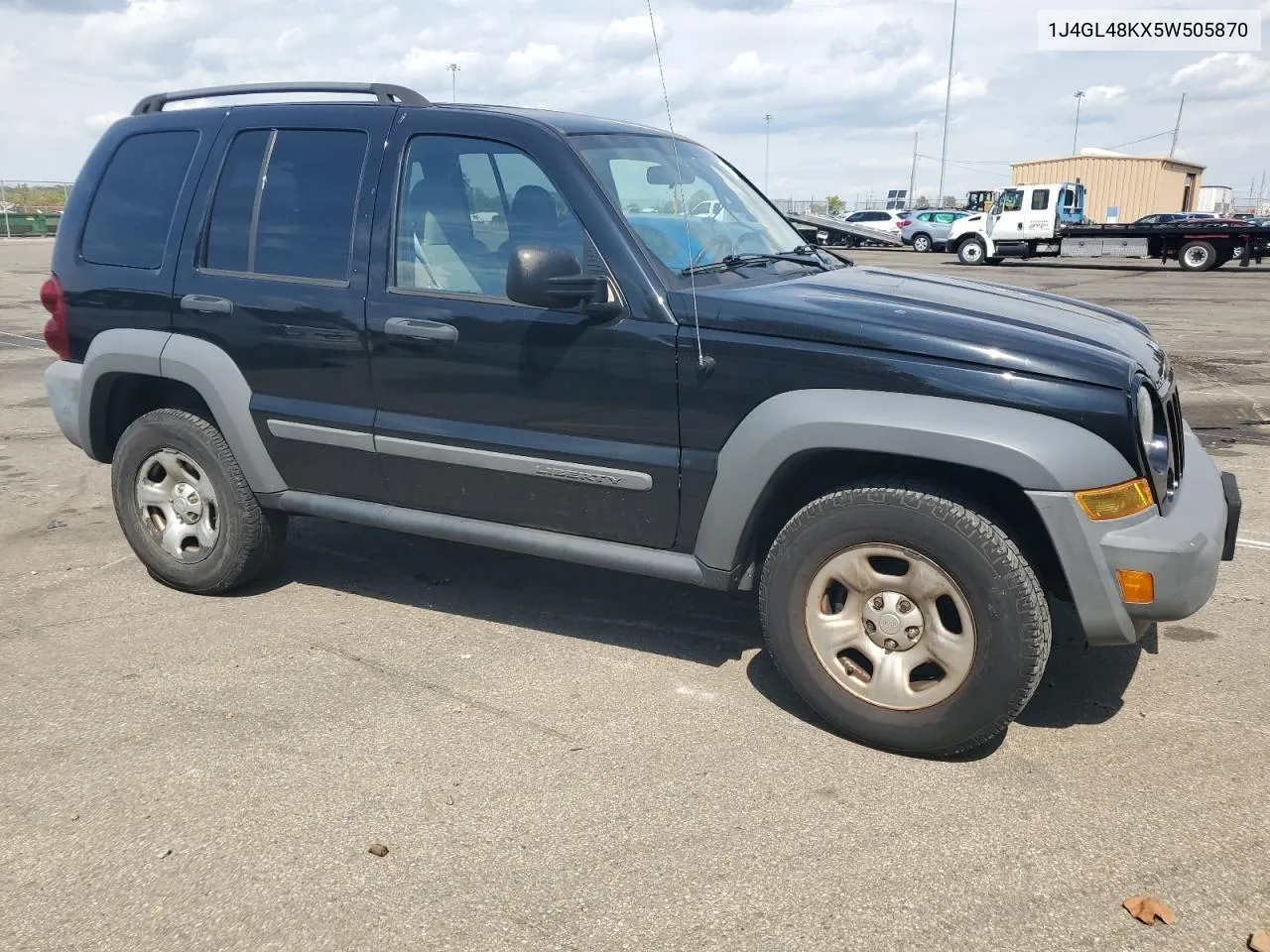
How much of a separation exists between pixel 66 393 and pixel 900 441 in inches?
144

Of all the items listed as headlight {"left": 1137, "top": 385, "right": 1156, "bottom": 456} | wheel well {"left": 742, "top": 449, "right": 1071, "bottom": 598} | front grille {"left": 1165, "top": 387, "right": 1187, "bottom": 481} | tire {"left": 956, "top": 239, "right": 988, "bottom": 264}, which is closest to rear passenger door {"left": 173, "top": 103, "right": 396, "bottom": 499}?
wheel well {"left": 742, "top": 449, "right": 1071, "bottom": 598}

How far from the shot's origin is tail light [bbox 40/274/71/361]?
473cm

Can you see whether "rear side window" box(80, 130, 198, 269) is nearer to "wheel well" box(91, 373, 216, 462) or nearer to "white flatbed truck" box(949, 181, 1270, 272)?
"wheel well" box(91, 373, 216, 462)

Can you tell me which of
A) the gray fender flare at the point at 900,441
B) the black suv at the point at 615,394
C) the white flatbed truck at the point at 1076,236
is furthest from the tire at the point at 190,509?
the white flatbed truck at the point at 1076,236

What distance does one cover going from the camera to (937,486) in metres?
3.29

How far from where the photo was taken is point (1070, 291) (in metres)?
21.2

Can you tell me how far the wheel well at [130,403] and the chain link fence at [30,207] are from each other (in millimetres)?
41163

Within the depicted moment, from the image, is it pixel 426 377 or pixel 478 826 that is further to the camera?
pixel 426 377

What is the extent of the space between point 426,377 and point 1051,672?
8.28 feet

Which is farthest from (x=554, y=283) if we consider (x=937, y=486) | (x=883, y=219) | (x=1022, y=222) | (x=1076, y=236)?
(x=883, y=219)

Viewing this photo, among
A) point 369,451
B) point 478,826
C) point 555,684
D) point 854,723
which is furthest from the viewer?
point 369,451

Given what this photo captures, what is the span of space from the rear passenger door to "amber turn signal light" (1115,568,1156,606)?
2634 mm

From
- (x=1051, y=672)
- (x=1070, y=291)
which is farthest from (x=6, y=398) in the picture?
(x=1070, y=291)

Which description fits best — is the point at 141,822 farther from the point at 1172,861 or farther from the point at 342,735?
the point at 1172,861
